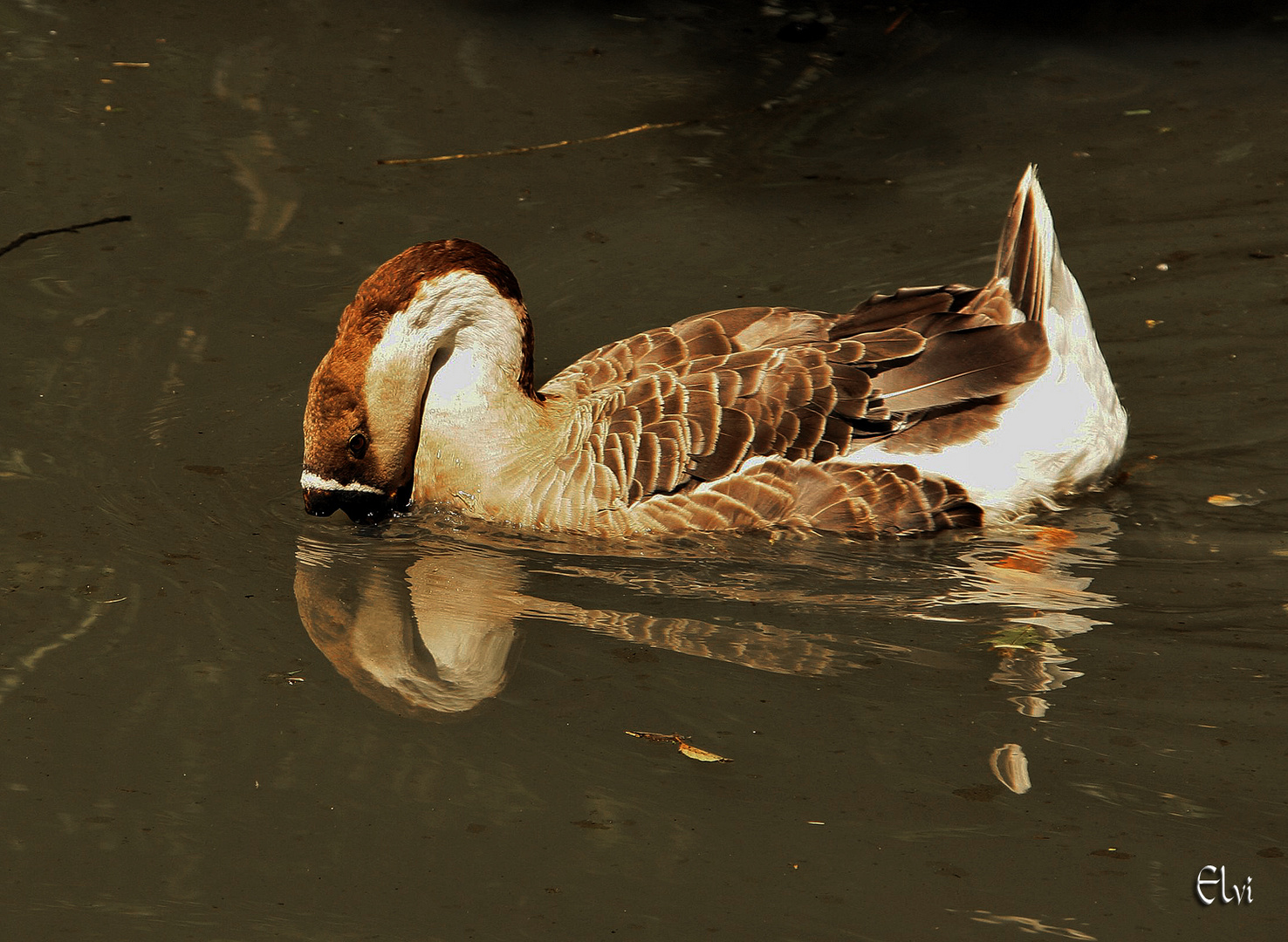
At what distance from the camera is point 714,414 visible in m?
5.52

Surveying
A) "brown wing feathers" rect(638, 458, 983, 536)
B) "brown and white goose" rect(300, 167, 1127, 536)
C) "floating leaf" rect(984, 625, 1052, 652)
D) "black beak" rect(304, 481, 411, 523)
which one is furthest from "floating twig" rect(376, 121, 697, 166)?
"floating leaf" rect(984, 625, 1052, 652)

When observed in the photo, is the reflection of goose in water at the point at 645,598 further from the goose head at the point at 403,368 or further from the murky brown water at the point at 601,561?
the goose head at the point at 403,368

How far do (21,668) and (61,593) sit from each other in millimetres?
494

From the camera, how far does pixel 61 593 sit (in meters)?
4.98

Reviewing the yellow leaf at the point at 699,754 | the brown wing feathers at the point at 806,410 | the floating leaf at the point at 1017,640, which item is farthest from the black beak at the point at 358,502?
the floating leaf at the point at 1017,640

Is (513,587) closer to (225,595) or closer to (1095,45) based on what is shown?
(225,595)

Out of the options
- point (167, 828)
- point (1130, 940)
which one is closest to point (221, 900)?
point (167, 828)

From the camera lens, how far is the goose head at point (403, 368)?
18.0 ft

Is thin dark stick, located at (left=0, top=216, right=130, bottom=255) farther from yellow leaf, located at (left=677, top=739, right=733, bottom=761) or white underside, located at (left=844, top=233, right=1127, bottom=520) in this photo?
yellow leaf, located at (left=677, top=739, right=733, bottom=761)

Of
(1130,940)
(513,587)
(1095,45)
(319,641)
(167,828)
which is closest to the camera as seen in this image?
(1130,940)

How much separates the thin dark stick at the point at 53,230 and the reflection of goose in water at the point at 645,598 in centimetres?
312

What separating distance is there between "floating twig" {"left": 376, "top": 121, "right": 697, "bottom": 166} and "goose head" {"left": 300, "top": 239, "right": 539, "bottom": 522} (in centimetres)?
325

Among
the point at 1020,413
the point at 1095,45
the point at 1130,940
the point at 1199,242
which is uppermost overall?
the point at 1095,45

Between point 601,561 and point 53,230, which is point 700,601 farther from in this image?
point 53,230
